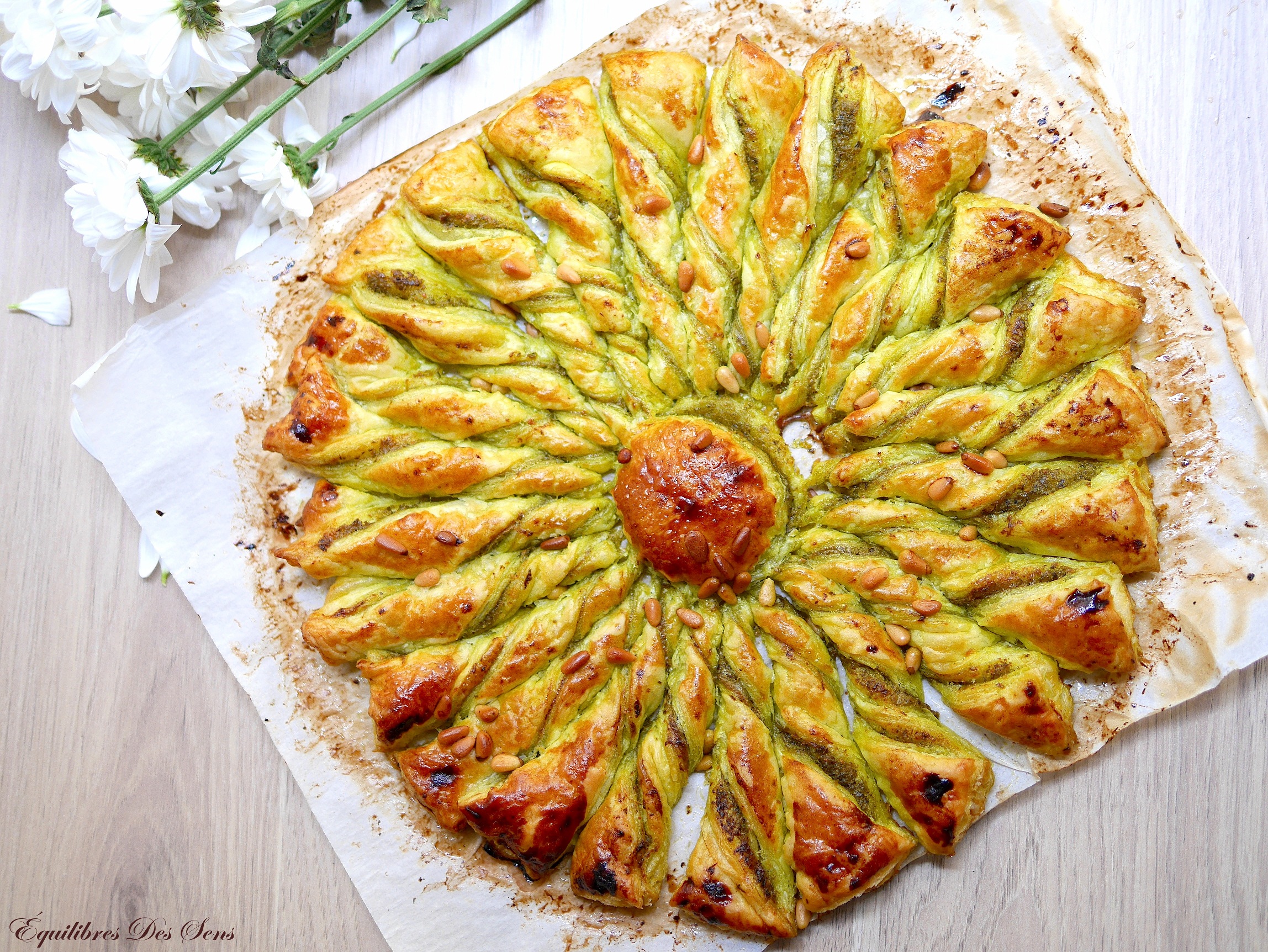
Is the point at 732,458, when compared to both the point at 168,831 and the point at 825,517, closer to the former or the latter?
the point at 825,517

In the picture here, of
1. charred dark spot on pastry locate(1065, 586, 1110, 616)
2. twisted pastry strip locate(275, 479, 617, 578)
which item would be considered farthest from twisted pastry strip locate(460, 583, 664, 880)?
charred dark spot on pastry locate(1065, 586, 1110, 616)

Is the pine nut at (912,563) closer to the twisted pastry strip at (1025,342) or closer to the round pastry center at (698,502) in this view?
the round pastry center at (698,502)

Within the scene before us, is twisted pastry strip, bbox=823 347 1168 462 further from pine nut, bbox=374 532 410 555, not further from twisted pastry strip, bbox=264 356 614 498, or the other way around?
pine nut, bbox=374 532 410 555

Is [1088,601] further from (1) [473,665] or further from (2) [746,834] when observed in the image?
(1) [473,665]

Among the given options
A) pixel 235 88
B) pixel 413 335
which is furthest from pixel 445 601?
pixel 235 88

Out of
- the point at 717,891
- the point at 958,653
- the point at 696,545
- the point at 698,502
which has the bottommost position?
the point at 717,891

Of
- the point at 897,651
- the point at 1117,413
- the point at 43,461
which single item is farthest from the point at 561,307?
the point at 43,461

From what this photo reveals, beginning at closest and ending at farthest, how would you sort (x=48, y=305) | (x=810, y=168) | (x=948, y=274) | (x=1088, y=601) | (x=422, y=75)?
1. (x=1088, y=601)
2. (x=948, y=274)
3. (x=810, y=168)
4. (x=422, y=75)
5. (x=48, y=305)
